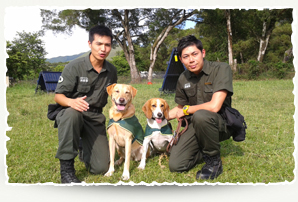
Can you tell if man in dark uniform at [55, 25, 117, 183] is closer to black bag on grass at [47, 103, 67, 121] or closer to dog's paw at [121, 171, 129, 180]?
black bag on grass at [47, 103, 67, 121]

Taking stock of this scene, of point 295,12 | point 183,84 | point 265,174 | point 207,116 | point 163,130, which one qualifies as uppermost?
point 295,12

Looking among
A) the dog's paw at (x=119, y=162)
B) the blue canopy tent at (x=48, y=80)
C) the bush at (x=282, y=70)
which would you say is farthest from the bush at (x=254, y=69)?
the blue canopy tent at (x=48, y=80)

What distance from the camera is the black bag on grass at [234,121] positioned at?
135 inches

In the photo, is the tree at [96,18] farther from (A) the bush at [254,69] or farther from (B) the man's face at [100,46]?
(A) the bush at [254,69]

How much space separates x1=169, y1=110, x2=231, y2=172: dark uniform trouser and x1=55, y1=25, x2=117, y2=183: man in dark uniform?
112 centimetres

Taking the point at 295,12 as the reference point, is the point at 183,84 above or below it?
below

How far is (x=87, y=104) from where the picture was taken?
3127mm

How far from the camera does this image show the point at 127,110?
3.57m

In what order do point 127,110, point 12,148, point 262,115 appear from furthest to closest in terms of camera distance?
point 262,115 → point 12,148 → point 127,110

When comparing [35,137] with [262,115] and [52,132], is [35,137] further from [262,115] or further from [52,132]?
[262,115]

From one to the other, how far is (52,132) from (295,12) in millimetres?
5380

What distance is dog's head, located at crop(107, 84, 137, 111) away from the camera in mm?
3366

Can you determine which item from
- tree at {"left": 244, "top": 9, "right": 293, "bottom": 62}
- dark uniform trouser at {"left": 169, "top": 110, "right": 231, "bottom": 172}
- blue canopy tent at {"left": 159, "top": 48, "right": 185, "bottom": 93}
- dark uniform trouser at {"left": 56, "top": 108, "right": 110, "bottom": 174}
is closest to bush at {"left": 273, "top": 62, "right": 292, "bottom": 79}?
tree at {"left": 244, "top": 9, "right": 293, "bottom": 62}

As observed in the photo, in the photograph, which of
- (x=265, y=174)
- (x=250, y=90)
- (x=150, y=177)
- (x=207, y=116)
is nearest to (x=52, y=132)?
(x=150, y=177)
